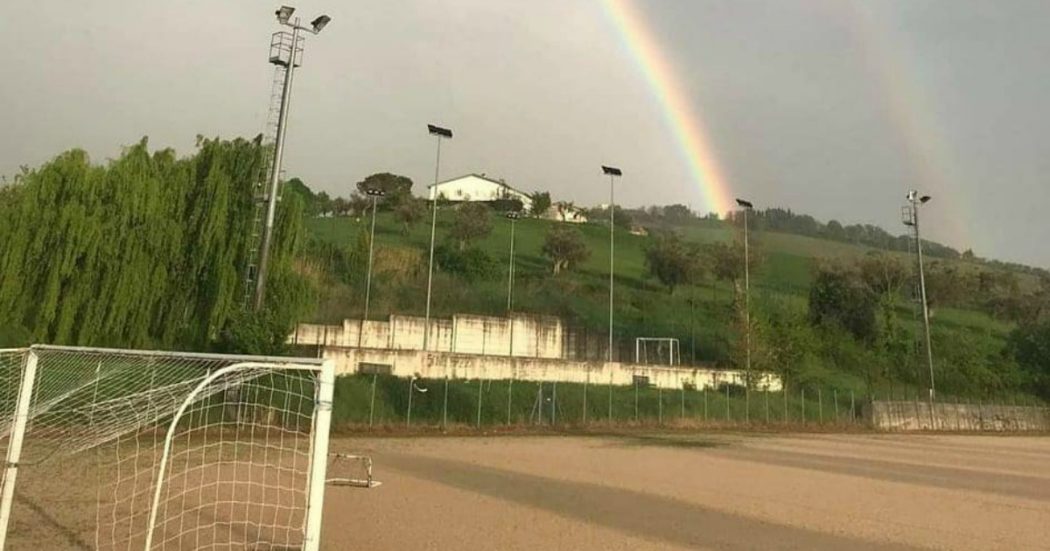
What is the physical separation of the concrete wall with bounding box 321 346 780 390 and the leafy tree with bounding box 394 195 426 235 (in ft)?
132

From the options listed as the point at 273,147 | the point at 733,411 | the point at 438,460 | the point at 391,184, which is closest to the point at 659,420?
the point at 733,411

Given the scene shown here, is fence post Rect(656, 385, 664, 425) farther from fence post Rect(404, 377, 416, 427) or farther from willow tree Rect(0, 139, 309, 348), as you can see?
willow tree Rect(0, 139, 309, 348)

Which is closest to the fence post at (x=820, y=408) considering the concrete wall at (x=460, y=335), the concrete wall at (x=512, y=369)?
the concrete wall at (x=512, y=369)

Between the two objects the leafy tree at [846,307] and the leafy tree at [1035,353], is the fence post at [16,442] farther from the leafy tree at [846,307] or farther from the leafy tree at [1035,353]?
the leafy tree at [1035,353]

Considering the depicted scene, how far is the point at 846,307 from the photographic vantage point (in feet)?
187

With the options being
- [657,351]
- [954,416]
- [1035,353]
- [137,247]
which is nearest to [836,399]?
[954,416]

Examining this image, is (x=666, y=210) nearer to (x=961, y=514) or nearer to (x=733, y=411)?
(x=733, y=411)

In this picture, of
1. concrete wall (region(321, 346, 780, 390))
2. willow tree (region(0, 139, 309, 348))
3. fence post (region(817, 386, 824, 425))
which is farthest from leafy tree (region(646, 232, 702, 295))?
willow tree (region(0, 139, 309, 348))

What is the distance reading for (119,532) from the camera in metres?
8.19

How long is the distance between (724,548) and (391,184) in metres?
101

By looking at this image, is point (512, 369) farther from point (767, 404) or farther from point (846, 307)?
point (846, 307)

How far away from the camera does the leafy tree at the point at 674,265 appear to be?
213 ft

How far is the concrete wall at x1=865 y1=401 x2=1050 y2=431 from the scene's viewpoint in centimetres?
3684

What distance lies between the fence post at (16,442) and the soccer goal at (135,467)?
0.01 m
